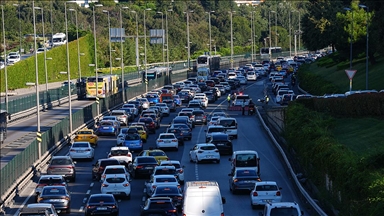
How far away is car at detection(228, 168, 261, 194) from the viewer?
136ft

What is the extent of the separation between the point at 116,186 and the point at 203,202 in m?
10.6

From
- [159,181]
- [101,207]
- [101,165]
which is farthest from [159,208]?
[101,165]

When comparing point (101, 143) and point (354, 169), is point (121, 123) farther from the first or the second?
point (354, 169)

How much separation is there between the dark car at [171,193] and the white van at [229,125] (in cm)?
2780

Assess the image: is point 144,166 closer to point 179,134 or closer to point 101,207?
point 101,207

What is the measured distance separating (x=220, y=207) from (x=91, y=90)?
67.1 metres

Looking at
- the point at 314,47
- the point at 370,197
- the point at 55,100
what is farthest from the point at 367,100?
the point at 314,47

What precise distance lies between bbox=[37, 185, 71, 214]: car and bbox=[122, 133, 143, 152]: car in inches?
804

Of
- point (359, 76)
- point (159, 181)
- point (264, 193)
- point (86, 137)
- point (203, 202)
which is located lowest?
point (86, 137)

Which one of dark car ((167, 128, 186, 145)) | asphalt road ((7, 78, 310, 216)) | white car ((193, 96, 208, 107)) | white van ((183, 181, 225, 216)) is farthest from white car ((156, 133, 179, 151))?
white car ((193, 96, 208, 107))

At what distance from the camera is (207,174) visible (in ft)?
162

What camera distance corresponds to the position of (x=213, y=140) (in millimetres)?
56312

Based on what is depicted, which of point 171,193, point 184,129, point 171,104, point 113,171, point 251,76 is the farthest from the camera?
point 251,76

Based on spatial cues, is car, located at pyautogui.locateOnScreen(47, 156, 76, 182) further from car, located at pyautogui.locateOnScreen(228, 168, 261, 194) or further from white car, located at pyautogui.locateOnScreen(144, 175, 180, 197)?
car, located at pyautogui.locateOnScreen(228, 168, 261, 194)
